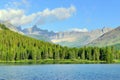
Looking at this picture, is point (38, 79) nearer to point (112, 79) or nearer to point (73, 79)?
point (73, 79)

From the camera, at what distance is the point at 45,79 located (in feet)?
314

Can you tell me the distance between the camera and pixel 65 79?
3807 inches

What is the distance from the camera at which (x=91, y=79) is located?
317 feet

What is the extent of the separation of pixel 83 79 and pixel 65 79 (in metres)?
5.45

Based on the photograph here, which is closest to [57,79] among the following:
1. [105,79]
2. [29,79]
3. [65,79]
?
[65,79]

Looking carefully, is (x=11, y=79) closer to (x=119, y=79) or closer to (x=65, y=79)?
(x=65, y=79)

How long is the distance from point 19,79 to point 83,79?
63.0ft

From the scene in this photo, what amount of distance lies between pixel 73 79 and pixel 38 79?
34.8ft

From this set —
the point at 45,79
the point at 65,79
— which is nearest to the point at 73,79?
the point at 65,79

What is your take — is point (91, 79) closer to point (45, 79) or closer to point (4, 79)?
point (45, 79)

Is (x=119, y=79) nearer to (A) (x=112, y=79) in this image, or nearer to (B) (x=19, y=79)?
(A) (x=112, y=79)

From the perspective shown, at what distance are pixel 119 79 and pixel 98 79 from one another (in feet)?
20.5

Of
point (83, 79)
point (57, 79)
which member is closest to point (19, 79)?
point (57, 79)

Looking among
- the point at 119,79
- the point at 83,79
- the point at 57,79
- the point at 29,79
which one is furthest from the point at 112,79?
the point at 29,79
